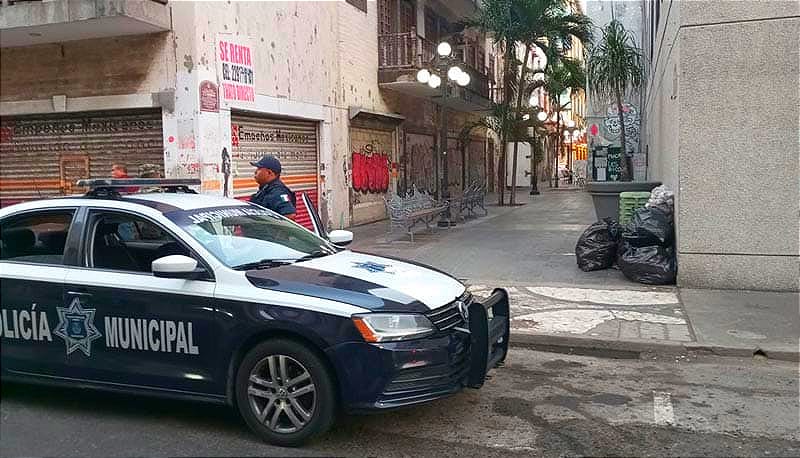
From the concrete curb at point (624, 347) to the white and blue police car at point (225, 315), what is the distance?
185cm

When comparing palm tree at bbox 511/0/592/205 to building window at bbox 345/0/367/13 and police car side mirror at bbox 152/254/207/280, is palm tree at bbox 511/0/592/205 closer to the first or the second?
building window at bbox 345/0/367/13

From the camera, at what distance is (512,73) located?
953 inches

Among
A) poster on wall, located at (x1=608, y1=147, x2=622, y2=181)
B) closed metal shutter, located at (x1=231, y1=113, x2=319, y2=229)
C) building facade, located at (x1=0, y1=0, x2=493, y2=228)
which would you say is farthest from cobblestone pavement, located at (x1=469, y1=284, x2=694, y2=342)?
poster on wall, located at (x1=608, y1=147, x2=622, y2=181)

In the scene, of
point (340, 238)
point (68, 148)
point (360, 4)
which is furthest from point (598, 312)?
point (360, 4)

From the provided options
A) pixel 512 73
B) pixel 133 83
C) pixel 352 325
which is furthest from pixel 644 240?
pixel 512 73

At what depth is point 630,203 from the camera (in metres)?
11.4

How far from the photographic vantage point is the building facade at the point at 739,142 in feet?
26.9

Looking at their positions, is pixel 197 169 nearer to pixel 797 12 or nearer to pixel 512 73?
pixel 797 12

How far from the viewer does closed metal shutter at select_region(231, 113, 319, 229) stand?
1334 centimetres

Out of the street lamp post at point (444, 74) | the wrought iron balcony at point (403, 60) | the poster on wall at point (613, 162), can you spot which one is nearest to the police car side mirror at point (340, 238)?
the street lamp post at point (444, 74)

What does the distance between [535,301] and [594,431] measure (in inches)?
159

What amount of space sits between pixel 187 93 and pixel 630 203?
7674mm

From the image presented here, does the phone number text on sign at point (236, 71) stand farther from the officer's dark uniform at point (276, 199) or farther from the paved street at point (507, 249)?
the officer's dark uniform at point (276, 199)

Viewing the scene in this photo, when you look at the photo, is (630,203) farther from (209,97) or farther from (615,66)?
(209,97)
